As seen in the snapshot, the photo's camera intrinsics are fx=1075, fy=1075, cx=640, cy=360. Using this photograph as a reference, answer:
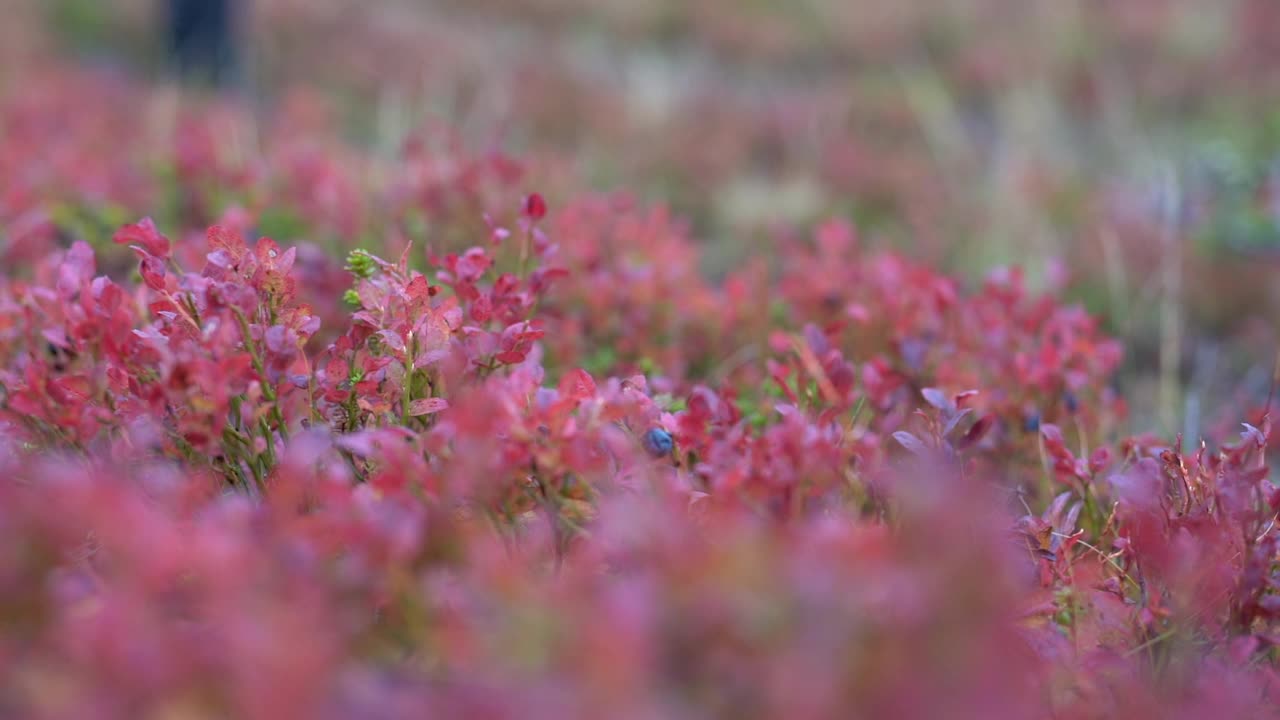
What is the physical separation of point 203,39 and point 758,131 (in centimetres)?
333

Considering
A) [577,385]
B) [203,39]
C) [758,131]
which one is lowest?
[758,131]

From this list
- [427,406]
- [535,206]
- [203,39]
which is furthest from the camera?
[203,39]

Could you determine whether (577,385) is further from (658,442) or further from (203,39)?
(203,39)

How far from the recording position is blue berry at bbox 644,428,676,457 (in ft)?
4.82

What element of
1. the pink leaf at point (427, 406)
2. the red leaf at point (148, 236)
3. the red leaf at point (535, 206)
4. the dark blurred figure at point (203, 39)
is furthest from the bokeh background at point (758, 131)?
the pink leaf at point (427, 406)

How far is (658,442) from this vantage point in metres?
1.47

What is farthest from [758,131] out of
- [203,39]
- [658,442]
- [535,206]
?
[658,442]

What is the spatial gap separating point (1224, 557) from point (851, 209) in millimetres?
4556

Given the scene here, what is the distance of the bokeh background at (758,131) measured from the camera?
337 cm

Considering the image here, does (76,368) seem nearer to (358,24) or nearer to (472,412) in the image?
(472,412)

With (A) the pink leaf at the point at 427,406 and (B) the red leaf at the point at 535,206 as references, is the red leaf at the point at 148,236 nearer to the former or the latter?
(A) the pink leaf at the point at 427,406

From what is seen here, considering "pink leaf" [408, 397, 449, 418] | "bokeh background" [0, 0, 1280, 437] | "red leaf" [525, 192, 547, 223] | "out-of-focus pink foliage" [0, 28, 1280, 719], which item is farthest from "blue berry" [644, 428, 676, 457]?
"bokeh background" [0, 0, 1280, 437]

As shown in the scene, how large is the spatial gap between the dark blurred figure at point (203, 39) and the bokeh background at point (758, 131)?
91 mm

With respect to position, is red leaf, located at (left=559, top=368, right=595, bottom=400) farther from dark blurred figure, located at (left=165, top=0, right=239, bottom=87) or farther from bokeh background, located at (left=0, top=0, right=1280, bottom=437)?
dark blurred figure, located at (left=165, top=0, right=239, bottom=87)
